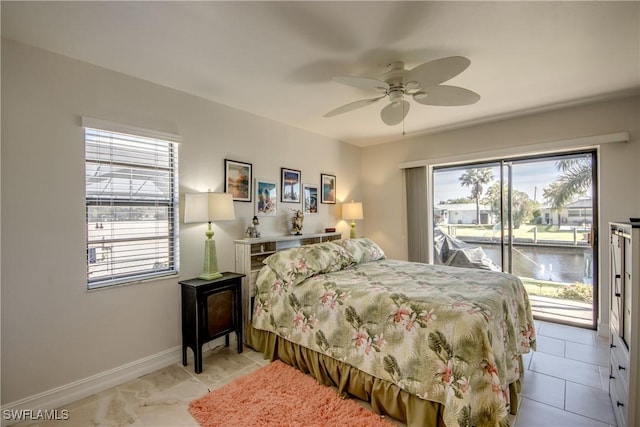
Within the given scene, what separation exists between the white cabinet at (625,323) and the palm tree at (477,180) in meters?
1.91

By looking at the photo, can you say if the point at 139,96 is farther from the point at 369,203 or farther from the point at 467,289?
the point at 369,203

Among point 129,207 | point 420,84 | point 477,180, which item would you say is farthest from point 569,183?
point 129,207

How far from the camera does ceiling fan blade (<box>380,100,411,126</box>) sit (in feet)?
7.92

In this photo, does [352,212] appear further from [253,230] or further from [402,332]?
[402,332]

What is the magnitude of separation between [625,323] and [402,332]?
130 cm

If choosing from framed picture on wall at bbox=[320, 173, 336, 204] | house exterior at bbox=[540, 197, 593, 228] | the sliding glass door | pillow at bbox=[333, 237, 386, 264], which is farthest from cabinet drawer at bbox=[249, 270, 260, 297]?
house exterior at bbox=[540, 197, 593, 228]

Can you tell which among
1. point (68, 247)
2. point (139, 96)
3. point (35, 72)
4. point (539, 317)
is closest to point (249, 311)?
point (68, 247)

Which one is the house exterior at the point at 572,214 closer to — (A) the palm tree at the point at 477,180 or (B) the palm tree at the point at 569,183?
(B) the palm tree at the point at 569,183

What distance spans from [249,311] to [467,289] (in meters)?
2.05

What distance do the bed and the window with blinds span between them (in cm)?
99

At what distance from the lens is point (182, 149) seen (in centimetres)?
275

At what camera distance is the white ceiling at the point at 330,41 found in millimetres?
1676

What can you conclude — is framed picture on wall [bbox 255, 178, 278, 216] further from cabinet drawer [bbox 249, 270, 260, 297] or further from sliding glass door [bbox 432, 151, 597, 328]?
sliding glass door [bbox 432, 151, 597, 328]

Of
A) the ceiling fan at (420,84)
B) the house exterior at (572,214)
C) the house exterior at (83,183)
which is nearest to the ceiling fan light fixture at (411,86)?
the ceiling fan at (420,84)
